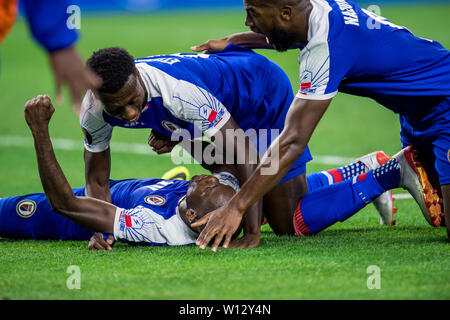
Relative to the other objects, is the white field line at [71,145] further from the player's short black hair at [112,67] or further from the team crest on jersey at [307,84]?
the team crest on jersey at [307,84]

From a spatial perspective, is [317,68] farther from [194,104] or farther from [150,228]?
[150,228]

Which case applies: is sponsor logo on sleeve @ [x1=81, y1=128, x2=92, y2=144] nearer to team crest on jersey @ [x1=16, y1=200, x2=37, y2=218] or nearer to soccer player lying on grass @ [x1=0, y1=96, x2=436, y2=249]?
soccer player lying on grass @ [x1=0, y1=96, x2=436, y2=249]


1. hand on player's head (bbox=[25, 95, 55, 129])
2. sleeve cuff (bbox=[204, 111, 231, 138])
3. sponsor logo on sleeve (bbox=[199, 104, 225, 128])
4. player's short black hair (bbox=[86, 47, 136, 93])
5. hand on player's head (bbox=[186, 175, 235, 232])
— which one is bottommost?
hand on player's head (bbox=[186, 175, 235, 232])

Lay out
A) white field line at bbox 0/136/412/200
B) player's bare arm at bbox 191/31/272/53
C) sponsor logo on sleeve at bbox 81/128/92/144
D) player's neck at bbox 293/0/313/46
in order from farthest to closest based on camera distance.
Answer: white field line at bbox 0/136/412/200
player's bare arm at bbox 191/31/272/53
sponsor logo on sleeve at bbox 81/128/92/144
player's neck at bbox 293/0/313/46

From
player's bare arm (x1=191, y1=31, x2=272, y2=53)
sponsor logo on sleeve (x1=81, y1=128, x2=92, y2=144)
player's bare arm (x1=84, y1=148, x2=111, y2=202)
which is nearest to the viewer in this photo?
sponsor logo on sleeve (x1=81, y1=128, x2=92, y2=144)

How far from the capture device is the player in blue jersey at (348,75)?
4555mm

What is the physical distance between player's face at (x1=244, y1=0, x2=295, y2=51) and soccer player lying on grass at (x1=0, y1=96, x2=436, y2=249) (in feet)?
3.28

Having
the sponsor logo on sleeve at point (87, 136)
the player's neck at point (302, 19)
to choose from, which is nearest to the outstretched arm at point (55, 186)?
the sponsor logo on sleeve at point (87, 136)

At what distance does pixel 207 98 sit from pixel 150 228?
95cm

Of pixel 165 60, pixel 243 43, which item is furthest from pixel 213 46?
pixel 165 60

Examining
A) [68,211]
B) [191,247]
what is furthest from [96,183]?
[191,247]

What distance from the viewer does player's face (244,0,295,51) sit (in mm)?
4594

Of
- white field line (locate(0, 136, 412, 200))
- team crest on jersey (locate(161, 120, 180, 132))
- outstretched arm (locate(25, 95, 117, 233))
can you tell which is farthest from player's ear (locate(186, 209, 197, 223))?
white field line (locate(0, 136, 412, 200))
